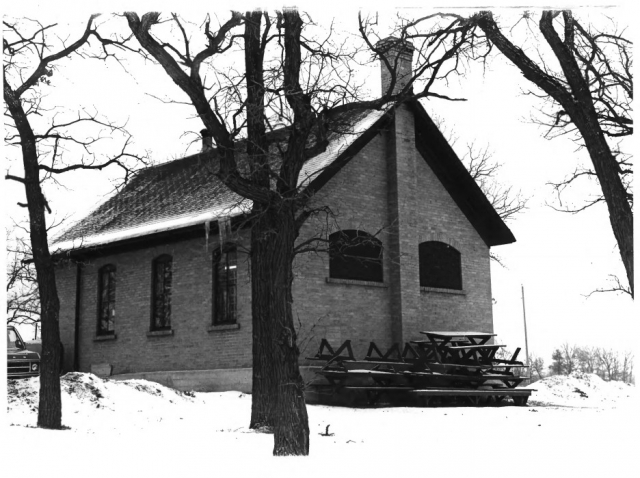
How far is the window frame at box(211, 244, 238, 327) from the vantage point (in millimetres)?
20719

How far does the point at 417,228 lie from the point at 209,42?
10.6 meters

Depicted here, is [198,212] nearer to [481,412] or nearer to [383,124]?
[383,124]

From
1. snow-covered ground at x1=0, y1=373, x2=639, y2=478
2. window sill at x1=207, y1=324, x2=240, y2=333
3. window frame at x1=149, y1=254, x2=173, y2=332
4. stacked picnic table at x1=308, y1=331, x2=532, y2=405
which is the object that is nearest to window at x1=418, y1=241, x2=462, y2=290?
stacked picnic table at x1=308, y1=331, x2=532, y2=405

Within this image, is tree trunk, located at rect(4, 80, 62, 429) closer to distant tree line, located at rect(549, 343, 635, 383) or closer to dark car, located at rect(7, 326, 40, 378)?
dark car, located at rect(7, 326, 40, 378)

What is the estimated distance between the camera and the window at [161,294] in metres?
22.5

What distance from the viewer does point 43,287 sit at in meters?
14.5

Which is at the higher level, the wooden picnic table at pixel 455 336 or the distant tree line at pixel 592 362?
the wooden picnic table at pixel 455 336

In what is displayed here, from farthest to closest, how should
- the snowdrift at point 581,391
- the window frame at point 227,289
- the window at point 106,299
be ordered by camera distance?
the window at point 106,299
the snowdrift at point 581,391
the window frame at point 227,289

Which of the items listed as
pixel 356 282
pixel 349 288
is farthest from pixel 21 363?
pixel 356 282

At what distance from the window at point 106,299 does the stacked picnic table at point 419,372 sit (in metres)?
7.40

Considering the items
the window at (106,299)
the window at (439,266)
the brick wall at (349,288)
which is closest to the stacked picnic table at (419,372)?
the brick wall at (349,288)

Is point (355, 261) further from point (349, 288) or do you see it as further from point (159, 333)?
point (159, 333)

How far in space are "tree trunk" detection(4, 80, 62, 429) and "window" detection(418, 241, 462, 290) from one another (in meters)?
11.1

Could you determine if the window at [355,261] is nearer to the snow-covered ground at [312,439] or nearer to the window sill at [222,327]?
the window sill at [222,327]
